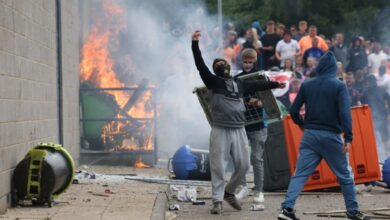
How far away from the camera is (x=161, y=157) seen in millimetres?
17094

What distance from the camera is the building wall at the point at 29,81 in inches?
373

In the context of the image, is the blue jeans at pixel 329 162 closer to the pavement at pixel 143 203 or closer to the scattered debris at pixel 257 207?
the pavement at pixel 143 203

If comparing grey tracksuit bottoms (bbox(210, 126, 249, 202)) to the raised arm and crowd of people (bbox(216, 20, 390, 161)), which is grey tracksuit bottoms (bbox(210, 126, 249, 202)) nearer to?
the raised arm

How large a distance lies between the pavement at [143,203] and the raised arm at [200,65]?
143 centimetres

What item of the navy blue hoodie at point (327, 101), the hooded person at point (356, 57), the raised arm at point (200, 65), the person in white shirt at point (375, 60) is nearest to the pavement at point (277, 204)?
the navy blue hoodie at point (327, 101)

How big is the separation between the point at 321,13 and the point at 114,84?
66.0 ft

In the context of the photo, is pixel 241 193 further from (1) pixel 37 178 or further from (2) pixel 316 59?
(2) pixel 316 59

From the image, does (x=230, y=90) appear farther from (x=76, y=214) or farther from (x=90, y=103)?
(x=90, y=103)

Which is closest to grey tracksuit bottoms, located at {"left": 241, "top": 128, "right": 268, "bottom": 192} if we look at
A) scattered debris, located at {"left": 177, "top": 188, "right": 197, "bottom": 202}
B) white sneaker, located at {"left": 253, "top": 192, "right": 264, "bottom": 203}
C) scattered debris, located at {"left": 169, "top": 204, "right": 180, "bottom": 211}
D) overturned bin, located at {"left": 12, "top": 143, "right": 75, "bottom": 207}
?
white sneaker, located at {"left": 253, "top": 192, "right": 264, "bottom": 203}

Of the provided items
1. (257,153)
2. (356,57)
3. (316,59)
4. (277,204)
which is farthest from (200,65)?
(356,57)

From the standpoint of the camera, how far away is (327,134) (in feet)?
30.6

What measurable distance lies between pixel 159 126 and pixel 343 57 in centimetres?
573

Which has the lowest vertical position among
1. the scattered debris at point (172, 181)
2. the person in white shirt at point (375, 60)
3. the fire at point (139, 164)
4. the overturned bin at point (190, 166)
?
the scattered debris at point (172, 181)

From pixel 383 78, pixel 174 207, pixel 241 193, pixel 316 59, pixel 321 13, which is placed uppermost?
pixel 321 13
